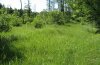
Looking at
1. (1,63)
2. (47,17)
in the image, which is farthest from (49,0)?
(1,63)

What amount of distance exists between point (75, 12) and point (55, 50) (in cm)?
256

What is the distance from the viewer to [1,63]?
250 inches

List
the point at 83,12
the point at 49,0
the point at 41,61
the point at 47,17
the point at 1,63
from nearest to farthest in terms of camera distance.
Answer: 1. the point at 1,63
2. the point at 41,61
3. the point at 83,12
4. the point at 47,17
5. the point at 49,0

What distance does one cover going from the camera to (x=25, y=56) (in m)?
7.43

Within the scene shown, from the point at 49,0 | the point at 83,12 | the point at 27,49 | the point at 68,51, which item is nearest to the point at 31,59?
the point at 27,49

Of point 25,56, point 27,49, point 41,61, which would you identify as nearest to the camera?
point 41,61

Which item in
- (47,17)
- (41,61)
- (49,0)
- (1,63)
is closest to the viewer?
(1,63)

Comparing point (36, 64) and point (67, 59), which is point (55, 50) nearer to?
point (67, 59)

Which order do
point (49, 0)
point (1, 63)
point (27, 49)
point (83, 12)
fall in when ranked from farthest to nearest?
point (49, 0), point (83, 12), point (27, 49), point (1, 63)

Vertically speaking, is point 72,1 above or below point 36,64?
above

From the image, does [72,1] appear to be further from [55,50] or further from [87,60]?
[87,60]

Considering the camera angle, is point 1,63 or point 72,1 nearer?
point 1,63

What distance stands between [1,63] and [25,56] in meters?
1.22

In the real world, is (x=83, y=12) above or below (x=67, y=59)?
above
